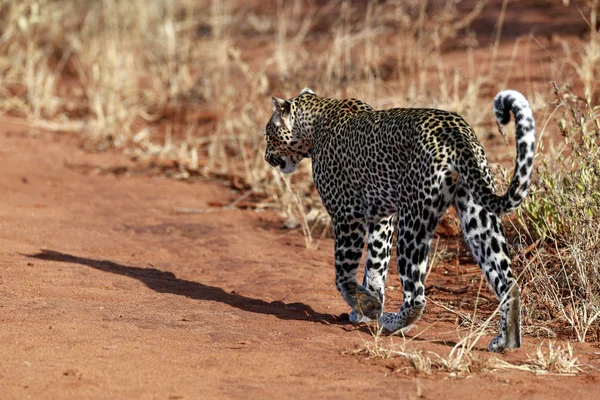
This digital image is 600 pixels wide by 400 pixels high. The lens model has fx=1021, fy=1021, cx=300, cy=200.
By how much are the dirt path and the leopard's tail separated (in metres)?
0.82

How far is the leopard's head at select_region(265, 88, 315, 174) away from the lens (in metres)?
6.73

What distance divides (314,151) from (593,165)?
66.9 inches

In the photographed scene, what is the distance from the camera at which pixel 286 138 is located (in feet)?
22.3


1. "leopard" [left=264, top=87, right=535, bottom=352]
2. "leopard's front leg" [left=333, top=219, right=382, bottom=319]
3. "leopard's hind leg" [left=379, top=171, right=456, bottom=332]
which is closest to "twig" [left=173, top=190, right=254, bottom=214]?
"leopard" [left=264, top=87, right=535, bottom=352]

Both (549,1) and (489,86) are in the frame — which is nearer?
(489,86)

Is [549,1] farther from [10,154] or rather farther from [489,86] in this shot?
[10,154]

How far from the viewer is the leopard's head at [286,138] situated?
6730mm

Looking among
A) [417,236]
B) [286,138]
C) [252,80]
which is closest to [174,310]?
[286,138]

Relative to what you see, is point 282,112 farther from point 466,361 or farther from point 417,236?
point 466,361

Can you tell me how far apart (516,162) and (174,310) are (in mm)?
2373

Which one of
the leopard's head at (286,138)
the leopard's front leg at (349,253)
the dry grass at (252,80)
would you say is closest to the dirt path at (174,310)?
the leopard's front leg at (349,253)

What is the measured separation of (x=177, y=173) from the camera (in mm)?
11117

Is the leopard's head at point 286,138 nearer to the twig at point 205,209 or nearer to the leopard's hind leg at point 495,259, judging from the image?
the leopard's hind leg at point 495,259

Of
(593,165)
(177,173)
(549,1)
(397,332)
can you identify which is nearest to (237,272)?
(397,332)
